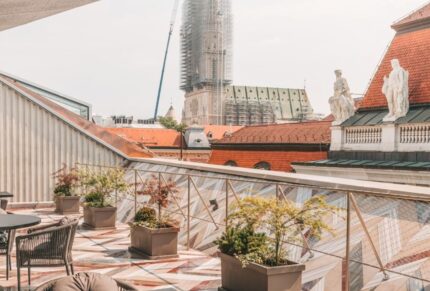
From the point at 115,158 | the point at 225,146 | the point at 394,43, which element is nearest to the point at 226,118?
the point at 225,146

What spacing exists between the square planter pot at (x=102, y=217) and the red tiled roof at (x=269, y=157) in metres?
25.8

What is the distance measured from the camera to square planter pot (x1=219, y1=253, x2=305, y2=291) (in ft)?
17.4

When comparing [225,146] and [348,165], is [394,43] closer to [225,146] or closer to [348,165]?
[348,165]

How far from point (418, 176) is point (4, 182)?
1723cm

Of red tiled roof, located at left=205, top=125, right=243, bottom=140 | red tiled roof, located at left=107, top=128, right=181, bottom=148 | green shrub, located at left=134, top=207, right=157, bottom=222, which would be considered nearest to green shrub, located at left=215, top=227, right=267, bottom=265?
green shrub, located at left=134, top=207, right=157, bottom=222

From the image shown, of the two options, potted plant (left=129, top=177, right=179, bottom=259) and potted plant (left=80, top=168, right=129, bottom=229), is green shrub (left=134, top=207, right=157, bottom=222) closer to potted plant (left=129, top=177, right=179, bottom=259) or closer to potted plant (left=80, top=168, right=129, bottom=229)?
potted plant (left=129, top=177, right=179, bottom=259)

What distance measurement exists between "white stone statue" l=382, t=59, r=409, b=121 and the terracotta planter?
1790cm

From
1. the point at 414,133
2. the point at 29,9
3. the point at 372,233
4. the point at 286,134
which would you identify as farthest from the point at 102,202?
the point at 286,134

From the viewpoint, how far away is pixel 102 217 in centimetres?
1116

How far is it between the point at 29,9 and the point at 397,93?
23617 mm

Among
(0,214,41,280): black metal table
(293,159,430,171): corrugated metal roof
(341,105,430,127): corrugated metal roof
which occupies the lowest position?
(293,159,430,171): corrugated metal roof

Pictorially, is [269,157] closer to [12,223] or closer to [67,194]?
[67,194]

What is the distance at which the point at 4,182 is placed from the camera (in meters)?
14.7

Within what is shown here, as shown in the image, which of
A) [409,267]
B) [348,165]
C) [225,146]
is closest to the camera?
[409,267]
